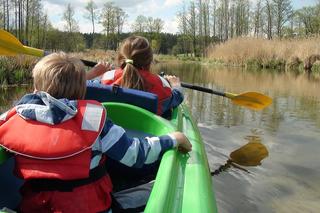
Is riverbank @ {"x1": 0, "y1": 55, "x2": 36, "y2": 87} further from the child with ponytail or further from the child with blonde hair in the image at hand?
the child with blonde hair

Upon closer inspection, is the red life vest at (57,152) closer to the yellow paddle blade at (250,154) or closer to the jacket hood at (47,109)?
the jacket hood at (47,109)

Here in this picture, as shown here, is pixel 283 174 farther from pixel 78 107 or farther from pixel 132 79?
pixel 78 107

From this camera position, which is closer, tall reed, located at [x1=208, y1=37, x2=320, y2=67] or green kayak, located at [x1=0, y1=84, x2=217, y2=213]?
green kayak, located at [x1=0, y1=84, x2=217, y2=213]

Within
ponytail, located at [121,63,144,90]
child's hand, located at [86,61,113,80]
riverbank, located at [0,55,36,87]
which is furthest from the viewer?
riverbank, located at [0,55,36,87]

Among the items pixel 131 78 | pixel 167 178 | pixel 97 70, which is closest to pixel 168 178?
pixel 167 178

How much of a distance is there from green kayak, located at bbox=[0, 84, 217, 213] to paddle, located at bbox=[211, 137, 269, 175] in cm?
150

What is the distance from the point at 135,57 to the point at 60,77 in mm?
1499

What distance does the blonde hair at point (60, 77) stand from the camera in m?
1.51

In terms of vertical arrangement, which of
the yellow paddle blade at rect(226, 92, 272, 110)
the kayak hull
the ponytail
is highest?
the ponytail

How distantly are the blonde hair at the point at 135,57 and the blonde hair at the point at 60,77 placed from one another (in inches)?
51.8

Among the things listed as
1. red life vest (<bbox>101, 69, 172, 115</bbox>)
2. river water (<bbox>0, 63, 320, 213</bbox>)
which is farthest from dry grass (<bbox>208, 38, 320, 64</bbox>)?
red life vest (<bbox>101, 69, 172, 115</bbox>)

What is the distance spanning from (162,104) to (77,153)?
1.75 metres

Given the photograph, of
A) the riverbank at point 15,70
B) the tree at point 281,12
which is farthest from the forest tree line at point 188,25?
the riverbank at point 15,70

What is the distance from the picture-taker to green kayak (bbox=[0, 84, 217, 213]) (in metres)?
1.51
